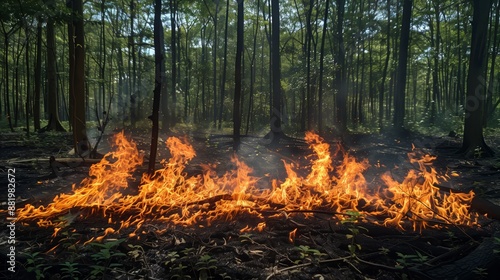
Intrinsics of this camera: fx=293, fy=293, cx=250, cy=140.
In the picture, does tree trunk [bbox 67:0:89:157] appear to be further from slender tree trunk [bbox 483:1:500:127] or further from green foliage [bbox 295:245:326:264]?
A: slender tree trunk [bbox 483:1:500:127]

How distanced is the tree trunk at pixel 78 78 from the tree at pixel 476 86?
14.1 meters

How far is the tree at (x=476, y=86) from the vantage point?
35.4 ft

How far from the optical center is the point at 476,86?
11141mm

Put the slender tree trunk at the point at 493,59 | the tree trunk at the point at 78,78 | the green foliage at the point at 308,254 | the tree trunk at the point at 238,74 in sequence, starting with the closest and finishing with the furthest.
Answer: the green foliage at the point at 308,254 < the tree trunk at the point at 78,78 < the tree trunk at the point at 238,74 < the slender tree trunk at the point at 493,59

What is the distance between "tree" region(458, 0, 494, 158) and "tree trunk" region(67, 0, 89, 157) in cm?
1410

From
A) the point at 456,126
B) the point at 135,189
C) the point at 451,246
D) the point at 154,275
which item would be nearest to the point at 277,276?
the point at 154,275

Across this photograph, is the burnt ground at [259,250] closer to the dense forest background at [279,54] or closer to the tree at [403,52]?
the dense forest background at [279,54]

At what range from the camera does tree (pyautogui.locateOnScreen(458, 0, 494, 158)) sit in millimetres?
10777

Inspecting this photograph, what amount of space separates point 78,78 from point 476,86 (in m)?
14.7

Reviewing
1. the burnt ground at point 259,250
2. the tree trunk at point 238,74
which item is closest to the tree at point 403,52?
the tree trunk at point 238,74

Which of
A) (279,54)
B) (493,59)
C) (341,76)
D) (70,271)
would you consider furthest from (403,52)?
(70,271)

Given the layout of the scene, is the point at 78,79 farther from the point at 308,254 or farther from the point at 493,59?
the point at 493,59

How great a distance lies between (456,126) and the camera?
23.9 m

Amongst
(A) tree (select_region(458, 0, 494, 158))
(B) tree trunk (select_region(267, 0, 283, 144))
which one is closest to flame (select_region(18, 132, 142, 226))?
(B) tree trunk (select_region(267, 0, 283, 144))
